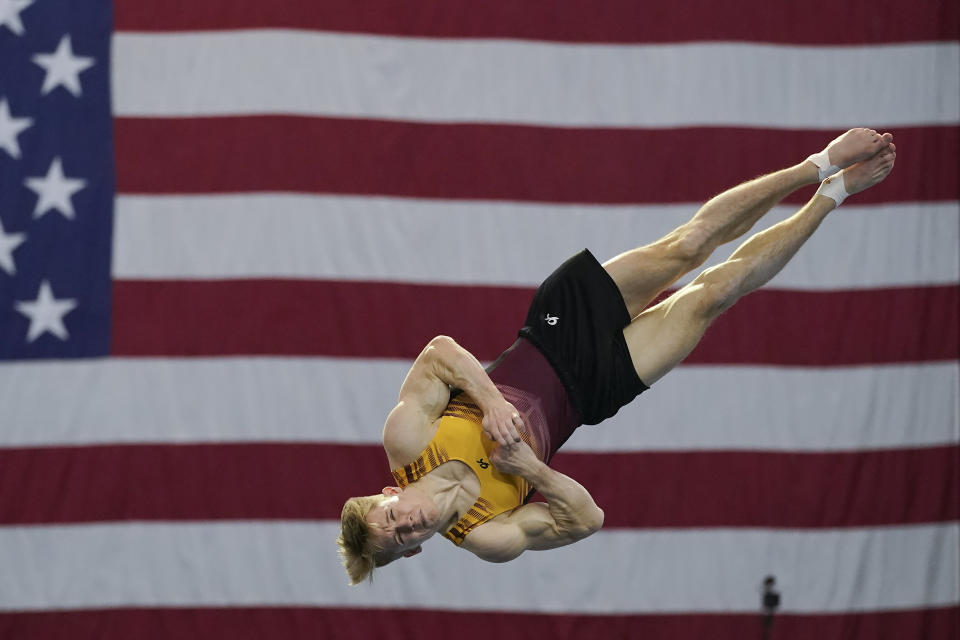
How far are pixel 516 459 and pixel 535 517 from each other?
0.25 m

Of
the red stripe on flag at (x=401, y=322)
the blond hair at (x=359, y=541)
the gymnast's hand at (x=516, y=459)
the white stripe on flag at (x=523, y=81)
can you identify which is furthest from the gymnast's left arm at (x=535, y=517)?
the white stripe on flag at (x=523, y=81)

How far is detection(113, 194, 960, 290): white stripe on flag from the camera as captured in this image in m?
4.60

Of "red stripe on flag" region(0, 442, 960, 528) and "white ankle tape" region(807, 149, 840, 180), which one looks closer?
"white ankle tape" region(807, 149, 840, 180)

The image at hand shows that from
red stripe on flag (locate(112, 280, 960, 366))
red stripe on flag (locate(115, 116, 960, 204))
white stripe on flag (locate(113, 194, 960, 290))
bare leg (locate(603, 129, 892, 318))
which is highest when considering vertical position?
red stripe on flag (locate(115, 116, 960, 204))

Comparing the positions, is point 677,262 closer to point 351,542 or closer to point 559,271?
point 559,271

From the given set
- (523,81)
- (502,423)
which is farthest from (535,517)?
(523,81)

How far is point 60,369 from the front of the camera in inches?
180

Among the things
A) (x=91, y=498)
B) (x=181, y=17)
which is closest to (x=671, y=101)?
(x=181, y=17)

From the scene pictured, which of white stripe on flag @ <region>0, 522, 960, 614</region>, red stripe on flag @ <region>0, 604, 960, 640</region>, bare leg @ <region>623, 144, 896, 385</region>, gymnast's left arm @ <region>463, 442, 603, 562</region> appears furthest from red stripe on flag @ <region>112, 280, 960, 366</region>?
gymnast's left arm @ <region>463, 442, 603, 562</region>

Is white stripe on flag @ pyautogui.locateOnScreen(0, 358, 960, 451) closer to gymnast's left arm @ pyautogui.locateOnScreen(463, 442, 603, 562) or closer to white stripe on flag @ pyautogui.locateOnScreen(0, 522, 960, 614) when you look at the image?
white stripe on flag @ pyautogui.locateOnScreen(0, 522, 960, 614)

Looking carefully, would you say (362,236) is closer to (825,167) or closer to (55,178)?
(55,178)

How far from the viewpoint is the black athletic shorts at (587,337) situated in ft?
10.5

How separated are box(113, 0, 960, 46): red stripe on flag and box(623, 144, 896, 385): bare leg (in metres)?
1.80

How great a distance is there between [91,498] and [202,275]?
1030 mm
